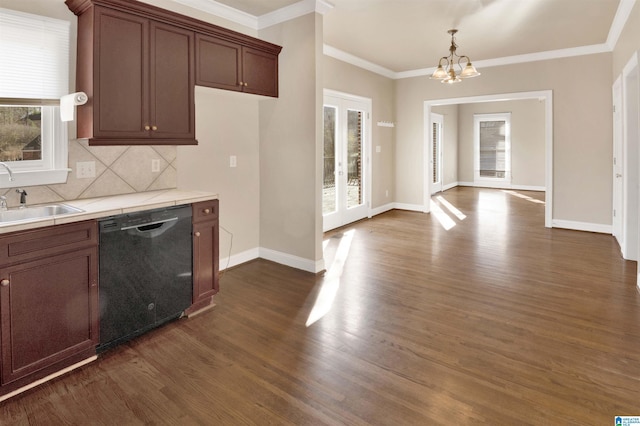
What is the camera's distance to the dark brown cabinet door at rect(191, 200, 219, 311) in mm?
3029

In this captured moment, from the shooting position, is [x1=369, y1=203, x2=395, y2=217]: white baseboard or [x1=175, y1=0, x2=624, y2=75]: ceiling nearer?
[x1=175, y1=0, x2=624, y2=75]: ceiling

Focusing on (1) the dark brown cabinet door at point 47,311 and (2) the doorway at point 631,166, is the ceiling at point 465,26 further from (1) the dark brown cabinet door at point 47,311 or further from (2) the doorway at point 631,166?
(1) the dark brown cabinet door at point 47,311

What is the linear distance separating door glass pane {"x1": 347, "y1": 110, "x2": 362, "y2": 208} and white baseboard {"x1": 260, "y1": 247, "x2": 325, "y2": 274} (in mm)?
2588

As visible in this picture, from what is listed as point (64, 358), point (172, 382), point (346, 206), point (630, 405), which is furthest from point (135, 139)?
point (346, 206)

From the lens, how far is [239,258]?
4.40 metres

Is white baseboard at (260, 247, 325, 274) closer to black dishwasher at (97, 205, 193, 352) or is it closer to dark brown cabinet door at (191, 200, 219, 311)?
dark brown cabinet door at (191, 200, 219, 311)

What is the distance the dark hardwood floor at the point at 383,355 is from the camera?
1.98 meters

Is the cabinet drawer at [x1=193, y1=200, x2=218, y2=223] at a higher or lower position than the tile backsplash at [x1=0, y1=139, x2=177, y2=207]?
lower

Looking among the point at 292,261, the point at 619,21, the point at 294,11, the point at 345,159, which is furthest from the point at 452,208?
the point at 294,11

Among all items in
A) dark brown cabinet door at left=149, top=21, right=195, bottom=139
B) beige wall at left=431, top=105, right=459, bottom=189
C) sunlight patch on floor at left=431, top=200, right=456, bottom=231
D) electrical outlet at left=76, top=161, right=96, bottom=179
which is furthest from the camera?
beige wall at left=431, top=105, right=459, bottom=189

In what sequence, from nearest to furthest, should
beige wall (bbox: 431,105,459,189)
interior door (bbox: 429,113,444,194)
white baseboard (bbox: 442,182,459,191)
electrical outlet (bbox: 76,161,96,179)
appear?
1. electrical outlet (bbox: 76,161,96,179)
2. interior door (bbox: 429,113,444,194)
3. beige wall (bbox: 431,105,459,189)
4. white baseboard (bbox: 442,182,459,191)

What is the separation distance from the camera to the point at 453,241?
218 inches

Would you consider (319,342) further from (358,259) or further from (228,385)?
(358,259)

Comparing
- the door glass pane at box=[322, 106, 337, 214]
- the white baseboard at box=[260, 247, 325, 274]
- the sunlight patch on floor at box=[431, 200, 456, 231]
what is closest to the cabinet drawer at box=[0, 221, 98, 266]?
the white baseboard at box=[260, 247, 325, 274]
